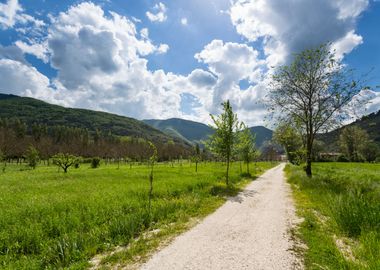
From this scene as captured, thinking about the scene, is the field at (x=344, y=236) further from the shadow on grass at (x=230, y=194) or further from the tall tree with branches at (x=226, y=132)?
the tall tree with branches at (x=226, y=132)

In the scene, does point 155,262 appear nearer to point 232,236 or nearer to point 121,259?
point 121,259

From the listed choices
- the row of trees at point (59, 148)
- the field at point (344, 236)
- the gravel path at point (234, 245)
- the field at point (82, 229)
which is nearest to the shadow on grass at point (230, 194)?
the field at point (82, 229)

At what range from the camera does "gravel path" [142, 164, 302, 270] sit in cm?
611

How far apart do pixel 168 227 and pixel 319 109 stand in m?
23.5

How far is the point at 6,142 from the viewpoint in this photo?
232 feet

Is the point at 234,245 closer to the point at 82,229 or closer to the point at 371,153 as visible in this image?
the point at 82,229

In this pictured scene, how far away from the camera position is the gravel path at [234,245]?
611cm

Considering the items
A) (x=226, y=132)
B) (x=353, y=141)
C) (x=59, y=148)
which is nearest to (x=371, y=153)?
(x=353, y=141)

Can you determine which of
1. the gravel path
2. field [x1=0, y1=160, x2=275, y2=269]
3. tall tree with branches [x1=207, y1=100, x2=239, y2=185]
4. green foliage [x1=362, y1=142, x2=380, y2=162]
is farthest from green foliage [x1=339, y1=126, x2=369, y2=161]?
field [x1=0, y1=160, x2=275, y2=269]

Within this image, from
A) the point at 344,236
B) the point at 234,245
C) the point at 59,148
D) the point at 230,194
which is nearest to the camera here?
the point at 234,245

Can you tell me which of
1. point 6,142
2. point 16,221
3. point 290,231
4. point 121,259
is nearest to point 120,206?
point 16,221

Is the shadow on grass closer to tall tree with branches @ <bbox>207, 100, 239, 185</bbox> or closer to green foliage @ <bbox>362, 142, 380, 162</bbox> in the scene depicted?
tall tree with branches @ <bbox>207, 100, 239, 185</bbox>

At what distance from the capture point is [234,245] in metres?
7.37

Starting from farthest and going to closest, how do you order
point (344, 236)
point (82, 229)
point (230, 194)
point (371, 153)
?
point (371, 153) → point (230, 194) → point (82, 229) → point (344, 236)
